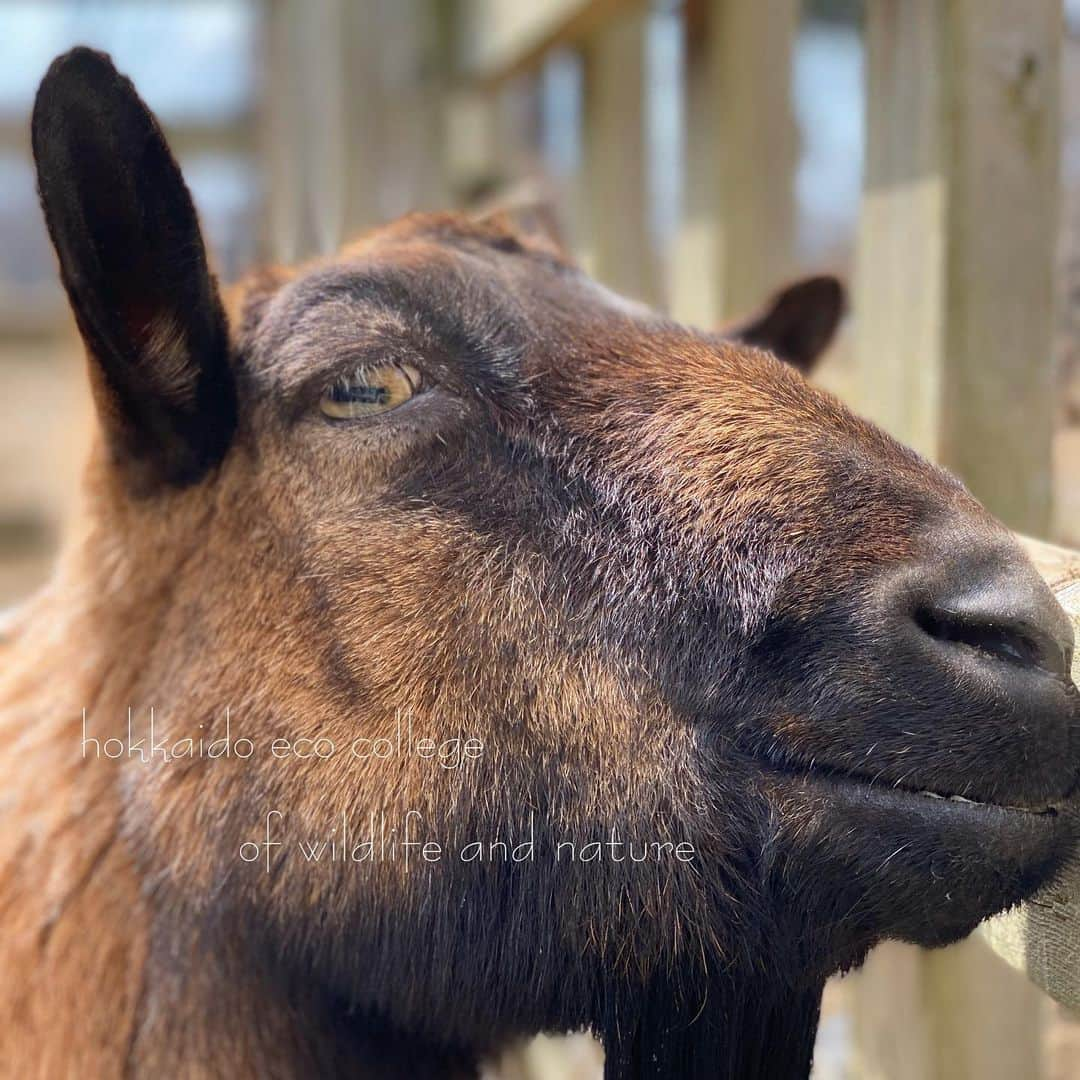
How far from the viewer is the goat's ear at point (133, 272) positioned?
1.50 meters

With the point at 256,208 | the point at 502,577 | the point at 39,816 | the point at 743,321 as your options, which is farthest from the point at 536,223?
the point at 256,208

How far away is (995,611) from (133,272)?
120cm

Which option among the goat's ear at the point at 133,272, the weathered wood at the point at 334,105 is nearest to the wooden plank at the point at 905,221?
the goat's ear at the point at 133,272

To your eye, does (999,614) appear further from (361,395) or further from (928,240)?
(928,240)

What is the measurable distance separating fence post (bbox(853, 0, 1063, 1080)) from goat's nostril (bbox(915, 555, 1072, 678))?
79 cm

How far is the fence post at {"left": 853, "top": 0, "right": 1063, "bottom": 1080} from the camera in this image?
6.63 ft

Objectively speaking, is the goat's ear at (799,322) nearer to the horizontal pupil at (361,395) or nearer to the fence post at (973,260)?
the fence post at (973,260)

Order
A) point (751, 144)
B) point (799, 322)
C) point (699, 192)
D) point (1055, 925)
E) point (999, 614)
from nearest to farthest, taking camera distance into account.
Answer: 1. point (999, 614)
2. point (1055, 925)
3. point (799, 322)
4. point (751, 144)
5. point (699, 192)

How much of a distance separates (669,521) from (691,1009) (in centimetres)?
62

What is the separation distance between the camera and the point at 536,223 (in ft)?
9.07

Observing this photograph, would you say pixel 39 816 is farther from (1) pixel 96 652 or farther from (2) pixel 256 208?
(2) pixel 256 208

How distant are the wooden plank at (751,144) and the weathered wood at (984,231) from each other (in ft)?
3.18

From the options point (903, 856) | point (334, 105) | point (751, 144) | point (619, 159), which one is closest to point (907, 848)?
point (903, 856)

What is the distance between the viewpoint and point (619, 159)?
412cm
